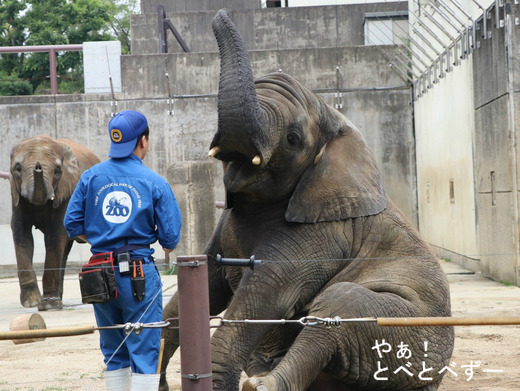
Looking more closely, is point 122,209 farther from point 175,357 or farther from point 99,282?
point 175,357

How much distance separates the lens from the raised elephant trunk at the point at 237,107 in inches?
167

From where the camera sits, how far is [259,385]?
12.5 feet

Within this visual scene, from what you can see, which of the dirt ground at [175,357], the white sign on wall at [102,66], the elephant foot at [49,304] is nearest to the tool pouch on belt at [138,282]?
the dirt ground at [175,357]

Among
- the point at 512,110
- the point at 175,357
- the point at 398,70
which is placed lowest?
the point at 175,357

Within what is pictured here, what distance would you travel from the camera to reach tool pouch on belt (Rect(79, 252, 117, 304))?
408 centimetres

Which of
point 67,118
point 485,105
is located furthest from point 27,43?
point 485,105

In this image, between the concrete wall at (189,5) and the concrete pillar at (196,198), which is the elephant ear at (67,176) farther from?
the concrete wall at (189,5)

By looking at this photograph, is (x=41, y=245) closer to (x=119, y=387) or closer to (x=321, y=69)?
(x=321, y=69)

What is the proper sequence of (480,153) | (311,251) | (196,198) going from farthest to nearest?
(196,198), (480,153), (311,251)

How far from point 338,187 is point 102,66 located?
14575 mm

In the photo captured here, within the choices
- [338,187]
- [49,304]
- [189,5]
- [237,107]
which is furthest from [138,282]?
[189,5]

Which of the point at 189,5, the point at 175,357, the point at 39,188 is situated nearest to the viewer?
the point at 175,357

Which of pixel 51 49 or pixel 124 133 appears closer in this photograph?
pixel 124 133

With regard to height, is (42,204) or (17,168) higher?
(17,168)
